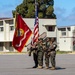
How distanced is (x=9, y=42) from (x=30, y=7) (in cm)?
1329

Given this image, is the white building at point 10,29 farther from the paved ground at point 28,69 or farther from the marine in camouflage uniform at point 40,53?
the marine in camouflage uniform at point 40,53

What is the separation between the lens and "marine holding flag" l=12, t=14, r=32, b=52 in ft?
67.8

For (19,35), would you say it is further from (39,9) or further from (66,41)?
(39,9)

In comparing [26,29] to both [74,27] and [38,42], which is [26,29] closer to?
[38,42]

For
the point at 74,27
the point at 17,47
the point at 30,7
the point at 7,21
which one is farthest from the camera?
the point at 74,27

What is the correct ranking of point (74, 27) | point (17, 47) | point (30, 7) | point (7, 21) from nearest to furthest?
1. point (17, 47)
2. point (7, 21)
3. point (30, 7)
4. point (74, 27)

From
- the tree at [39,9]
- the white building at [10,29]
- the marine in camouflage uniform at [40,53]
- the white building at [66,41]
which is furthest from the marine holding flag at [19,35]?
the tree at [39,9]

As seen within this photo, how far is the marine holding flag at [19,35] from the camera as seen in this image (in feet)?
67.8

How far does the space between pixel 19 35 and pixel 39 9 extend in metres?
67.6

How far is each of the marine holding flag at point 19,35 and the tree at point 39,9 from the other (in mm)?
64896

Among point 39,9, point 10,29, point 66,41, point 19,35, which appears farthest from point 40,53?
point 39,9

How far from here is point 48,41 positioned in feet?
70.5

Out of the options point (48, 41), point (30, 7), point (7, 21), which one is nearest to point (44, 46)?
point (48, 41)

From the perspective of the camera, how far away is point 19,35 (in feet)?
68.6
